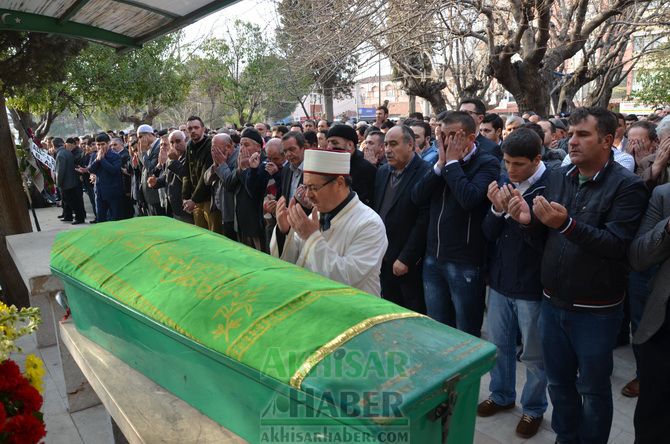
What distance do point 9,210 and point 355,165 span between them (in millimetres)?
3475

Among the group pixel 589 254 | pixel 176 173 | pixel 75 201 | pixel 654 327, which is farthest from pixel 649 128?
pixel 75 201

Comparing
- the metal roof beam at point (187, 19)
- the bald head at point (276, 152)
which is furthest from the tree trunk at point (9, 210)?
the bald head at point (276, 152)

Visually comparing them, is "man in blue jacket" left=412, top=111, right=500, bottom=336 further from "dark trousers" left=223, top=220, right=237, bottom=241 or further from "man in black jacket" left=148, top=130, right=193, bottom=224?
"man in black jacket" left=148, top=130, right=193, bottom=224

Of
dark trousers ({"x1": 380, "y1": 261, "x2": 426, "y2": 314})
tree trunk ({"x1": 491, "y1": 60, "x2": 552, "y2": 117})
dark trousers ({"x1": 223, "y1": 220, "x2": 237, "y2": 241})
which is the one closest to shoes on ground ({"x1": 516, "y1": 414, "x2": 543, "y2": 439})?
dark trousers ({"x1": 380, "y1": 261, "x2": 426, "y2": 314})

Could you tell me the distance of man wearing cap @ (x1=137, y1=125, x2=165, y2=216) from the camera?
25.8ft

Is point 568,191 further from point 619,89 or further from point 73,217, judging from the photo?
point 619,89

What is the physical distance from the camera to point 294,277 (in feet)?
6.58

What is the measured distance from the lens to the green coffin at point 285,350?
1428mm

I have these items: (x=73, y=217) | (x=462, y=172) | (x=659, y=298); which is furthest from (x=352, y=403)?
(x=73, y=217)

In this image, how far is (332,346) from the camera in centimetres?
154

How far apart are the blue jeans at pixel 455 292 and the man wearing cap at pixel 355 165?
1.12 meters

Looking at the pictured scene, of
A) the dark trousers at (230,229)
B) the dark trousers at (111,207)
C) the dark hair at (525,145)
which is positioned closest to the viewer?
the dark hair at (525,145)

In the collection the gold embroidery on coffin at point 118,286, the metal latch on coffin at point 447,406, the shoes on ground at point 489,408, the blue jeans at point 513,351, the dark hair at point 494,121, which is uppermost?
the dark hair at point 494,121

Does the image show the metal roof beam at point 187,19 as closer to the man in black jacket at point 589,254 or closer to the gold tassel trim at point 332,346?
the man in black jacket at point 589,254
